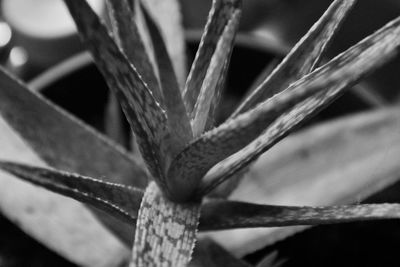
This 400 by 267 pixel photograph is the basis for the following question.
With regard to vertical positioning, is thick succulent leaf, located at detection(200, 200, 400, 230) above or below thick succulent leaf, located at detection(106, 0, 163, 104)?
below

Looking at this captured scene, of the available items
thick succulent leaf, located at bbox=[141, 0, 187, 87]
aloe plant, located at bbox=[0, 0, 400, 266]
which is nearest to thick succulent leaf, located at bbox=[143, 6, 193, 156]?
aloe plant, located at bbox=[0, 0, 400, 266]

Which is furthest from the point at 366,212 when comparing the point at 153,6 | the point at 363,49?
the point at 153,6

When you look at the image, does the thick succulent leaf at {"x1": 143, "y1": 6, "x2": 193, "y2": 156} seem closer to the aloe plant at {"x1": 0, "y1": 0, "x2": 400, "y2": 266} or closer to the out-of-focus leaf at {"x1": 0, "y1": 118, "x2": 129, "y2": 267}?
the aloe plant at {"x1": 0, "y1": 0, "x2": 400, "y2": 266}

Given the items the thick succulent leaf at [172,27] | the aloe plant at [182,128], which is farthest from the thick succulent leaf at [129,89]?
the thick succulent leaf at [172,27]

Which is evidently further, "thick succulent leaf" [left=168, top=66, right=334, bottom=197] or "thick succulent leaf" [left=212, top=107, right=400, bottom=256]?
"thick succulent leaf" [left=212, top=107, right=400, bottom=256]

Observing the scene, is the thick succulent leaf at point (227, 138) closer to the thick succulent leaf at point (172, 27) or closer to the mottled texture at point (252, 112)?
the mottled texture at point (252, 112)

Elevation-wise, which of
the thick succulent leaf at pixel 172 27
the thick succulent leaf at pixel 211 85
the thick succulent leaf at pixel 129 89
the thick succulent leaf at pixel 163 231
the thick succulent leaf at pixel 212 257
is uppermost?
the thick succulent leaf at pixel 172 27

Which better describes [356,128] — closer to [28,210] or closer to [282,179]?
[282,179]
